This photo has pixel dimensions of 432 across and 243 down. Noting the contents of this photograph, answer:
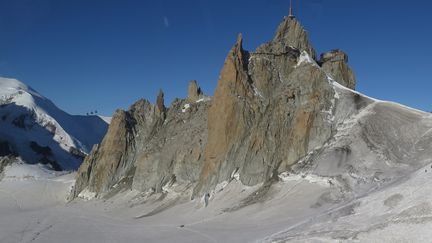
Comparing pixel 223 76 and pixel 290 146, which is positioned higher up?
pixel 223 76

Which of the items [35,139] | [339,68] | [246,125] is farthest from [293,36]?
[35,139]

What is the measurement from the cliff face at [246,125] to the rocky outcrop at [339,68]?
0.49ft

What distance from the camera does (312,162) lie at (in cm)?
4984

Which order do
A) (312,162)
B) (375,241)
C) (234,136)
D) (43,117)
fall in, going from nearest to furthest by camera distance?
(375,241)
(312,162)
(234,136)
(43,117)

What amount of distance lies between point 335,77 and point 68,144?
12839 cm

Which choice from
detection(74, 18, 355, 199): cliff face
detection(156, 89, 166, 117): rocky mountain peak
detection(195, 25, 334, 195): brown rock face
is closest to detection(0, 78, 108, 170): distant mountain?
detection(156, 89, 166, 117): rocky mountain peak

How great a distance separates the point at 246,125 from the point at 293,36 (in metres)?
17.5

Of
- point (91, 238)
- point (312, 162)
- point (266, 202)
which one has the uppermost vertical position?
point (312, 162)

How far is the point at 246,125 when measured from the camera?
5978cm

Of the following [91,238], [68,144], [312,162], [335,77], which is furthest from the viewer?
[68,144]

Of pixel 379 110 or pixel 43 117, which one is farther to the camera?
pixel 43 117

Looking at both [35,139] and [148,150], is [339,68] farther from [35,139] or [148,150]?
[35,139]

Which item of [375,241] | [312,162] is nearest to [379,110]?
[312,162]

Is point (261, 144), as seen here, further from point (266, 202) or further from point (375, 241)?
point (375, 241)
